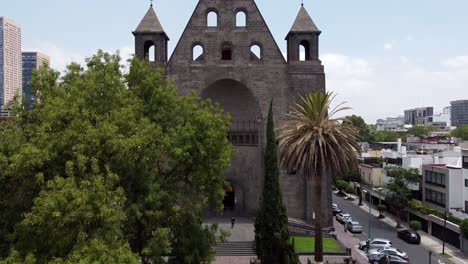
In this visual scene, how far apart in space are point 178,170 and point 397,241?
37.1 metres

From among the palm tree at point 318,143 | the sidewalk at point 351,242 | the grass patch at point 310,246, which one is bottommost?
the sidewalk at point 351,242

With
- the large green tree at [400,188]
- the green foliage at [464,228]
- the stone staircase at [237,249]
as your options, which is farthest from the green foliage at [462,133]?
the stone staircase at [237,249]

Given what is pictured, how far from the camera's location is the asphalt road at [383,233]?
47794 mm

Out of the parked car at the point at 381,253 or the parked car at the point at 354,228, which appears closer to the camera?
the parked car at the point at 381,253

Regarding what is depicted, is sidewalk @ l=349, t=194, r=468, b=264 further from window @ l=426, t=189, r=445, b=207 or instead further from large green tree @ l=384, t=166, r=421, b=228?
window @ l=426, t=189, r=445, b=207

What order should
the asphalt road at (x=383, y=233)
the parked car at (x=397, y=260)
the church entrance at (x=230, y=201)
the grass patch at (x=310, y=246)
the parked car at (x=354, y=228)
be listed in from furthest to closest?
the parked car at (x=354, y=228) < the church entrance at (x=230, y=201) < the asphalt road at (x=383, y=233) < the parked car at (x=397, y=260) < the grass patch at (x=310, y=246)

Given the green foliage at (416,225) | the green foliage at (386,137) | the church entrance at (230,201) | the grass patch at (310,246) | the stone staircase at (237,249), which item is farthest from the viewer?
the green foliage at (386,137)

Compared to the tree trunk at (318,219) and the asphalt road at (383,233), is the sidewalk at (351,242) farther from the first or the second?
the tree trunk at (318,219)

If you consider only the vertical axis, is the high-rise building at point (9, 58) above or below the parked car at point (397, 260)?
above

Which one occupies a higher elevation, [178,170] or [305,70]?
[305,70]

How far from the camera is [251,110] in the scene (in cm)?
5088

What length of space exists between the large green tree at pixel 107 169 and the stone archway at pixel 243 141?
22.9m

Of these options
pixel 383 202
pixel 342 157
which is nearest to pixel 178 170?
pixel 342 157

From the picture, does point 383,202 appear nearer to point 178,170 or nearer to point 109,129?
point 178,170
